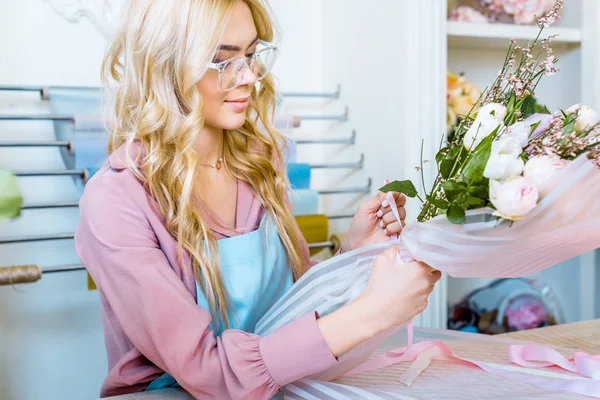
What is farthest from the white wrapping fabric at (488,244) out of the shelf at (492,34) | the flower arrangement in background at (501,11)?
the flower arrangement in background at (501,11)

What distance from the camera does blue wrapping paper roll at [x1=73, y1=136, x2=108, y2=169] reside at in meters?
1.99

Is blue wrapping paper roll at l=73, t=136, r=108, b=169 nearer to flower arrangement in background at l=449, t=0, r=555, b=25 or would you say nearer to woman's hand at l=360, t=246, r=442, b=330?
woman's hand at l=360, t=246, r=442, b=330

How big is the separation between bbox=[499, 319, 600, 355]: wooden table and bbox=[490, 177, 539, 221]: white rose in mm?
746

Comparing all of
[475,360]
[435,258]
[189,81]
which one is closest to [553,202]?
[435,258]

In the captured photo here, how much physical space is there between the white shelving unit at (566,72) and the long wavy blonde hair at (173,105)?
1099 millimetres

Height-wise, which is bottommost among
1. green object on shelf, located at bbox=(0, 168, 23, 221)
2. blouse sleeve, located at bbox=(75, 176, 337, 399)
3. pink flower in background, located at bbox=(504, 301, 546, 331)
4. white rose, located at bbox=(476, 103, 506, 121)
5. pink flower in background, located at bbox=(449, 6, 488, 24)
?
pink flower in background, located at bbox=(504, 301, 546, 331)

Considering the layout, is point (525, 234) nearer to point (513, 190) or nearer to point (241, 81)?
point (513, 190)

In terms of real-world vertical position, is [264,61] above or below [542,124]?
above

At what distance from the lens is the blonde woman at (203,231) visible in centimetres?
124

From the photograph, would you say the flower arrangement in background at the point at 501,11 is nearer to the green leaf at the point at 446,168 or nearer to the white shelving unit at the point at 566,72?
the white shelving unit at the point at 566,72

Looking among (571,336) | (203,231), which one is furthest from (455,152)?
(571,336)

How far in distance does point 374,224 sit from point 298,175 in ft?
2.33

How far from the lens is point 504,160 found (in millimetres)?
1008

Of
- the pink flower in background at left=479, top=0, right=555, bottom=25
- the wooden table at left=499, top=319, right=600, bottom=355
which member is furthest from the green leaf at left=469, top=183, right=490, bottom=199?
the pink flower in background at left=479, top=0, right=555, bottom=25
